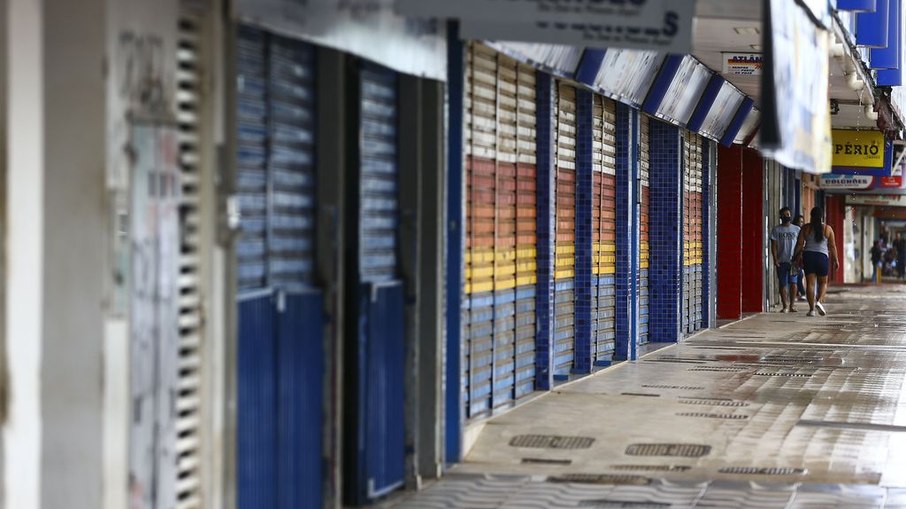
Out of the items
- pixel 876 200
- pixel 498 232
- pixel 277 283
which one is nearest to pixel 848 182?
pixel 876 200

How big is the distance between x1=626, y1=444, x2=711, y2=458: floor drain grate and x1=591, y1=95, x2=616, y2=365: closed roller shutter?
432 cm

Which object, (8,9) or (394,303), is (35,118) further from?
(394,303)

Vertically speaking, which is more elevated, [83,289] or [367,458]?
[83,289]

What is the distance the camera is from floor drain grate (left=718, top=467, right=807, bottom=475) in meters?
8.84

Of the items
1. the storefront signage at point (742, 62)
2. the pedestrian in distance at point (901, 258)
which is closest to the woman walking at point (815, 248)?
the storefront signage at point (742, 62)

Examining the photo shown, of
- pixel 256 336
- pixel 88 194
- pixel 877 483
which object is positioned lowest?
pixel 877 483

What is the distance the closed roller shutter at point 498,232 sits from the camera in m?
10.6

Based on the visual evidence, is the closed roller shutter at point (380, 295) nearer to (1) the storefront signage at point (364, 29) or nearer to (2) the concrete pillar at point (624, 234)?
(1) the storefront signage at point (364, 29)

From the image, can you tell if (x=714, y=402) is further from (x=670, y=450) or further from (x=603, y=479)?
(x=603, y=479)

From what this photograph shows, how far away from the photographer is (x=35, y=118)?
533cm

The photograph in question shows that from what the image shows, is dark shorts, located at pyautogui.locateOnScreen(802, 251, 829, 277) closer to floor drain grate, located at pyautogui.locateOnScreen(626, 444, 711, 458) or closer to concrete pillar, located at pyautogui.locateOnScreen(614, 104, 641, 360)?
concrete pillar, located at pyautogui.locateOnScreen(614, 104, 641, 360)

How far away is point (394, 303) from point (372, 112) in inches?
39.6

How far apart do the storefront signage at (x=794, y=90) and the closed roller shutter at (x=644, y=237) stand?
227 inches

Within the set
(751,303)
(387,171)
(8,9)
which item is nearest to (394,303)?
(387,171)
